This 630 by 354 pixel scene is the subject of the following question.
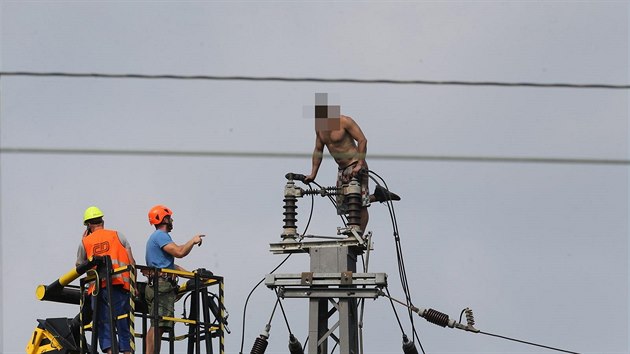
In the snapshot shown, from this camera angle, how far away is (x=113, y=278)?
16453 millimetres

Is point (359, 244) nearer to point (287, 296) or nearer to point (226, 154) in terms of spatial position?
point (287, 296)

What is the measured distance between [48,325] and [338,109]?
480 centimetres

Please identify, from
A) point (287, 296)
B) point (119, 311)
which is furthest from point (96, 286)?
point (287, 296)

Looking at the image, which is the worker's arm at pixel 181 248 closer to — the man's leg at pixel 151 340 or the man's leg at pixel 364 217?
the man's leg at pixel 151 340

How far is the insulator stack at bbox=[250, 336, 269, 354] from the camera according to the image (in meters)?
18.2

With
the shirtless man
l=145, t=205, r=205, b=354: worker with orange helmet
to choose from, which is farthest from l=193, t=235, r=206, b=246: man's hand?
the shirtless man

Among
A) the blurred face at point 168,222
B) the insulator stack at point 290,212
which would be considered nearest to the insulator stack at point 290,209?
the insulator stack at point 290,212

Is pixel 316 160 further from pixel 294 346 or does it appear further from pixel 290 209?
pixel 294 346

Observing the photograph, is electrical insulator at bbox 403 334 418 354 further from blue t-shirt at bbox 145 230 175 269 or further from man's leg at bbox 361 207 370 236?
blue t-shirt at bbox 145 230 175 269

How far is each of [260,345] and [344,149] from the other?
294 centimetres

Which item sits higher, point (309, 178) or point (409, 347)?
point (309, 178)

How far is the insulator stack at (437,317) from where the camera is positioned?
1814cm

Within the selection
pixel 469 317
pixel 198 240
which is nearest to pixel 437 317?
pixel 469 317

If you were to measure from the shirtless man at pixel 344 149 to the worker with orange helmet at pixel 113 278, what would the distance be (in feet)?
11.2
